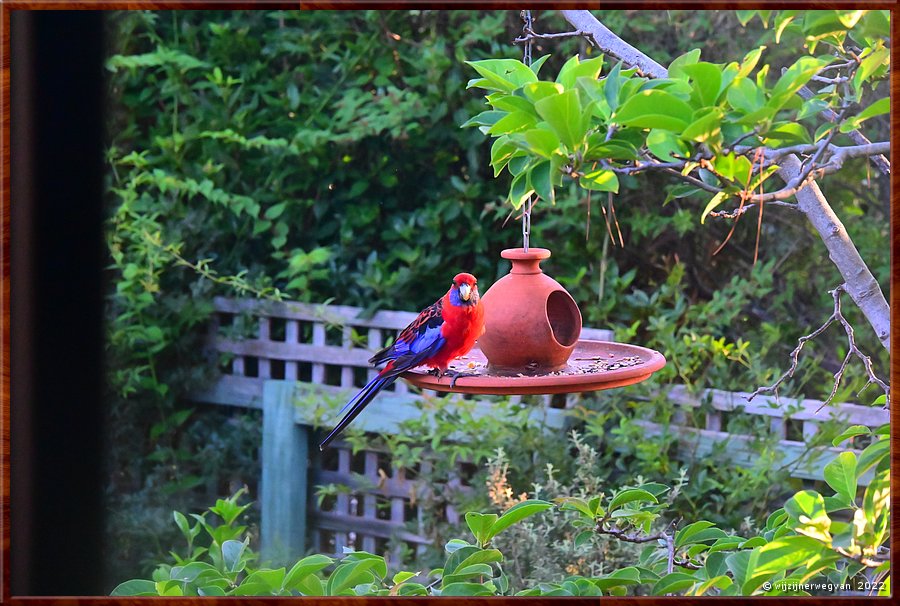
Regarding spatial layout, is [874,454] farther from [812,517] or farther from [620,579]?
[620,579]

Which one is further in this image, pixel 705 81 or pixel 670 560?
pixel 670 560

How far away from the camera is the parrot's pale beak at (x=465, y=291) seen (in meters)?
1.57

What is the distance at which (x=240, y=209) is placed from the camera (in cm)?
278

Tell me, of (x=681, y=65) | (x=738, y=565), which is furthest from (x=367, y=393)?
(x=681, y=65)

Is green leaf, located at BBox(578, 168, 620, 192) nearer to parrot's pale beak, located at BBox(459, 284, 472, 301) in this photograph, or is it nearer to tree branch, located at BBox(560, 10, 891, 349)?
tree branch, located at BBox(560, 10, 891, 349)

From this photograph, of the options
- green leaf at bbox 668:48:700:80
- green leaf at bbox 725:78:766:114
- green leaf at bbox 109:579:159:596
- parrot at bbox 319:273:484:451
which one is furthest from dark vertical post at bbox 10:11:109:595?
green leaf at bbox 725:78:766:114

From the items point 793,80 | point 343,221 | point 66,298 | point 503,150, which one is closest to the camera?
point 793,80

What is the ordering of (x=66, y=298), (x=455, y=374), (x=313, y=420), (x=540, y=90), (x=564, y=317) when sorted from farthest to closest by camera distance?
(x=313, y=420) → (x=66, y=298) → (x=564, y=317) → (x=455, y=374) → (x=540, y=90)

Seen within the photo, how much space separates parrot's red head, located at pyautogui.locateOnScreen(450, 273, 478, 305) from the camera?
157 centimetres

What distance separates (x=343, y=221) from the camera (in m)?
2.83

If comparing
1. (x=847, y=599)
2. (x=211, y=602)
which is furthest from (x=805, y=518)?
(x=211, y=602)

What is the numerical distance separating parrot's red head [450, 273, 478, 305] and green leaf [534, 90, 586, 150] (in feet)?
1.79

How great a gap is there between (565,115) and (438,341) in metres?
0.61

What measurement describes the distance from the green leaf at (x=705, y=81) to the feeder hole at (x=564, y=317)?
620mm
